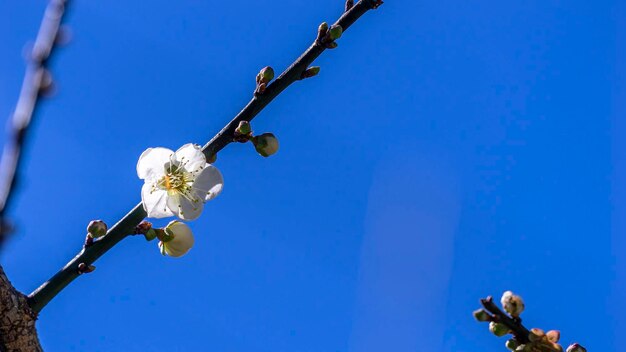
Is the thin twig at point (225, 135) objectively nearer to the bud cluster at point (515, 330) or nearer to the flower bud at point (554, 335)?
the bud cluster at point (515, 330)

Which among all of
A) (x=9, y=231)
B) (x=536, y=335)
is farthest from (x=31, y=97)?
(x=536, y=335)

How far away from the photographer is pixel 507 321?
152 cm

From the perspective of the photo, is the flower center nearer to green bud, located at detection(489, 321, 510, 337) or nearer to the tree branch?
the tree branch

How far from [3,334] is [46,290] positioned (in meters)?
0.16

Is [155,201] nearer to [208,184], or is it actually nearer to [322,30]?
[208,184]

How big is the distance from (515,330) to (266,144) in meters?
1.07

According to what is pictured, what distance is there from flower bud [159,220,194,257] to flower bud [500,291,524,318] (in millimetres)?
1126

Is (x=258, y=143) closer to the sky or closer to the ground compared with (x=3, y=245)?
closer to the sky

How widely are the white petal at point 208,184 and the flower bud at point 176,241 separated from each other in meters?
0.20

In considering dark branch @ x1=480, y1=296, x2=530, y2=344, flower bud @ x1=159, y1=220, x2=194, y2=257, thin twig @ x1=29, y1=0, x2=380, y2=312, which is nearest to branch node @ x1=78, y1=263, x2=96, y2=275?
thin twig @ x1=29, y1=0, x2=380, y2=312

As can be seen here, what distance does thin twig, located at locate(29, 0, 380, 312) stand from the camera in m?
1.92

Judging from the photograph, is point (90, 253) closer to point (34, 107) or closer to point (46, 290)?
point (46, 290)

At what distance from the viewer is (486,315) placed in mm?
1520

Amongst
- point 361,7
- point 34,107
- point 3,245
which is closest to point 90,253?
point 3,245
